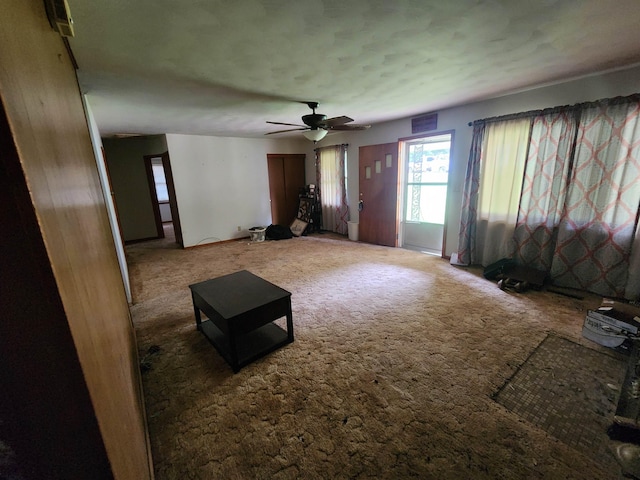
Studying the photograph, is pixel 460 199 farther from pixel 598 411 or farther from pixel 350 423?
pixel 350 423

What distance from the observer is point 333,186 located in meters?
6.18

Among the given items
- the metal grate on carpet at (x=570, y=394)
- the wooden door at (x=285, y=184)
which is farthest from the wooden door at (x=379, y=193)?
the metal grate on carpet at (x=570, y=394)

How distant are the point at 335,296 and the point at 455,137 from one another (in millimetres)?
3009

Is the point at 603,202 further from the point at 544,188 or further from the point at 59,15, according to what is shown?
the point at 59,15

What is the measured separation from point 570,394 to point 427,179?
3.72 m

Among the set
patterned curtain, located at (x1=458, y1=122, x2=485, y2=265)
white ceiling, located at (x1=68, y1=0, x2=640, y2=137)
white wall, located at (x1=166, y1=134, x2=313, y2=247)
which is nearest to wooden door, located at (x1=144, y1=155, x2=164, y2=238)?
white wall, located at (x1=166, y1=134, x2=313, y2=247)

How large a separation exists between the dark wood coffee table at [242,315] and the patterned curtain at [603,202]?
10.9 feet

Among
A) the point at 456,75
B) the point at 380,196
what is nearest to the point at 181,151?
the point at 380,196

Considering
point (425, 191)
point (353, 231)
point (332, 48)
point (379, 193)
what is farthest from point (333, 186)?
point (332, 48)

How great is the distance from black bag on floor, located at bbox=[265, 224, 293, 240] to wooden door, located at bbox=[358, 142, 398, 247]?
1742 mm

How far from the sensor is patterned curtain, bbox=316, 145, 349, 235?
5.81 m

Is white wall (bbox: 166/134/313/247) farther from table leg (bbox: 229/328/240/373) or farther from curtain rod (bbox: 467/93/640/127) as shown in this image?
curtain rod (bbox: 467/93/640/127)

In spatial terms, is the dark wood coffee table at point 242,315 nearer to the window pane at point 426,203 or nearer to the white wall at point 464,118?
the white wall at point 464,118

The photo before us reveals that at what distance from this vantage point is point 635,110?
249 centimetres
